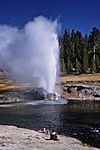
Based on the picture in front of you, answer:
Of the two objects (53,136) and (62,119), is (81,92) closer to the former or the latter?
(62,119)

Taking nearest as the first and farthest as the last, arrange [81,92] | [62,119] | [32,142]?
1. [32,142]
2. [62,119]
3. [81,92]

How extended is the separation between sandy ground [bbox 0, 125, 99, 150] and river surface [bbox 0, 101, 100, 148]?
225 centimetres

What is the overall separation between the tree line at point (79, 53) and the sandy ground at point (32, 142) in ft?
285

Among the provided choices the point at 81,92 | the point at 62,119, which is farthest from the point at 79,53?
the point at 62,119

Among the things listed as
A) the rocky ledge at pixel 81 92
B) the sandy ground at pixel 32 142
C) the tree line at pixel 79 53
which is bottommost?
the sandy ground at pixel 32 142

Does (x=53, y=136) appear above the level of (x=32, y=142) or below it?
above

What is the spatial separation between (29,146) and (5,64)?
153 meters

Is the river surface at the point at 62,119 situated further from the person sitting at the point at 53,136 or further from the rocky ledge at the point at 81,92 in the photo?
the rocky ledge at the point at 81,92

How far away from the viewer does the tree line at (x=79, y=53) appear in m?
126

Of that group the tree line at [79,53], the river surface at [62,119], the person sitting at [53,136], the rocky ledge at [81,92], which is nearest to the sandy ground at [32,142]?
the person sitting at [53,136]

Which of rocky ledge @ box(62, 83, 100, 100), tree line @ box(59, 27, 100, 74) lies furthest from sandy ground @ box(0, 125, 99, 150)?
tree line @ box(59, 27, 100, 74)

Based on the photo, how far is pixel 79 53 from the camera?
14062 cm

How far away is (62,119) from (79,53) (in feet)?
312

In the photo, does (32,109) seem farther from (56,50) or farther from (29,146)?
(56,50)
